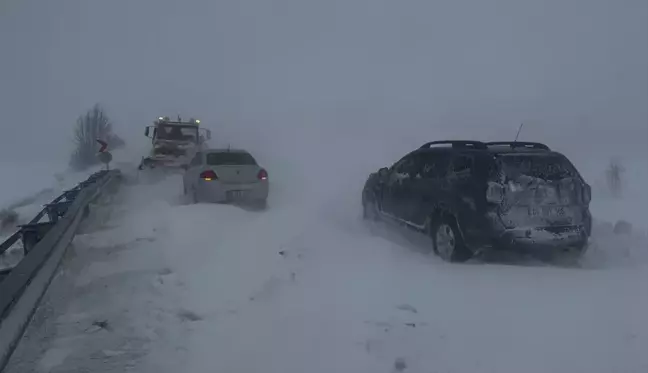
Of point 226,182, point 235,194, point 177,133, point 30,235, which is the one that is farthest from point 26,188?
point 30,235

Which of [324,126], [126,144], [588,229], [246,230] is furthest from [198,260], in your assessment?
[324,126]

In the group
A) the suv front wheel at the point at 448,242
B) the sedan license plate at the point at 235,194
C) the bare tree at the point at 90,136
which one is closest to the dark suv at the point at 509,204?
the suv front wheel at the point at 448,242

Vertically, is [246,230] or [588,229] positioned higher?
[588,229]

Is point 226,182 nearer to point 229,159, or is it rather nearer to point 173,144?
point 229,159

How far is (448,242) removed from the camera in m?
7.48

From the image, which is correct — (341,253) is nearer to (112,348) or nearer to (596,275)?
(596,275)

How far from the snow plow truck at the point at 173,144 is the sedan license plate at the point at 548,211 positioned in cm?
1455

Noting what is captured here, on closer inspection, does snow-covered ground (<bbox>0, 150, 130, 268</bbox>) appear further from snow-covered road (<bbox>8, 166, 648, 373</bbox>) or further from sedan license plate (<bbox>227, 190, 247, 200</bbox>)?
sedan license plate (<bbox>227, 190, 247, 200</bbox>)

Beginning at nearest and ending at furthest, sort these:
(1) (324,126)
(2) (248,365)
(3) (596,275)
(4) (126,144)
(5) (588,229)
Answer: (2) (248,365)
(3) (596,275)
(5) (588,229)
(4) (126,144)
(1) (324,126)

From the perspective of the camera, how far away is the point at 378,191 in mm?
10047

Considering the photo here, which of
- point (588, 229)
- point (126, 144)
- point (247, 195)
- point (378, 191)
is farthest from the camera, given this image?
point (126, 144)

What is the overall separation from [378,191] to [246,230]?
8.39 ft

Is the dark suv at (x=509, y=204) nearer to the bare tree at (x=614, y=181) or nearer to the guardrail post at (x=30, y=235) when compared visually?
the guardrail post at (x=30, y=235)

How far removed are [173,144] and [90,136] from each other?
14475 millimetres
